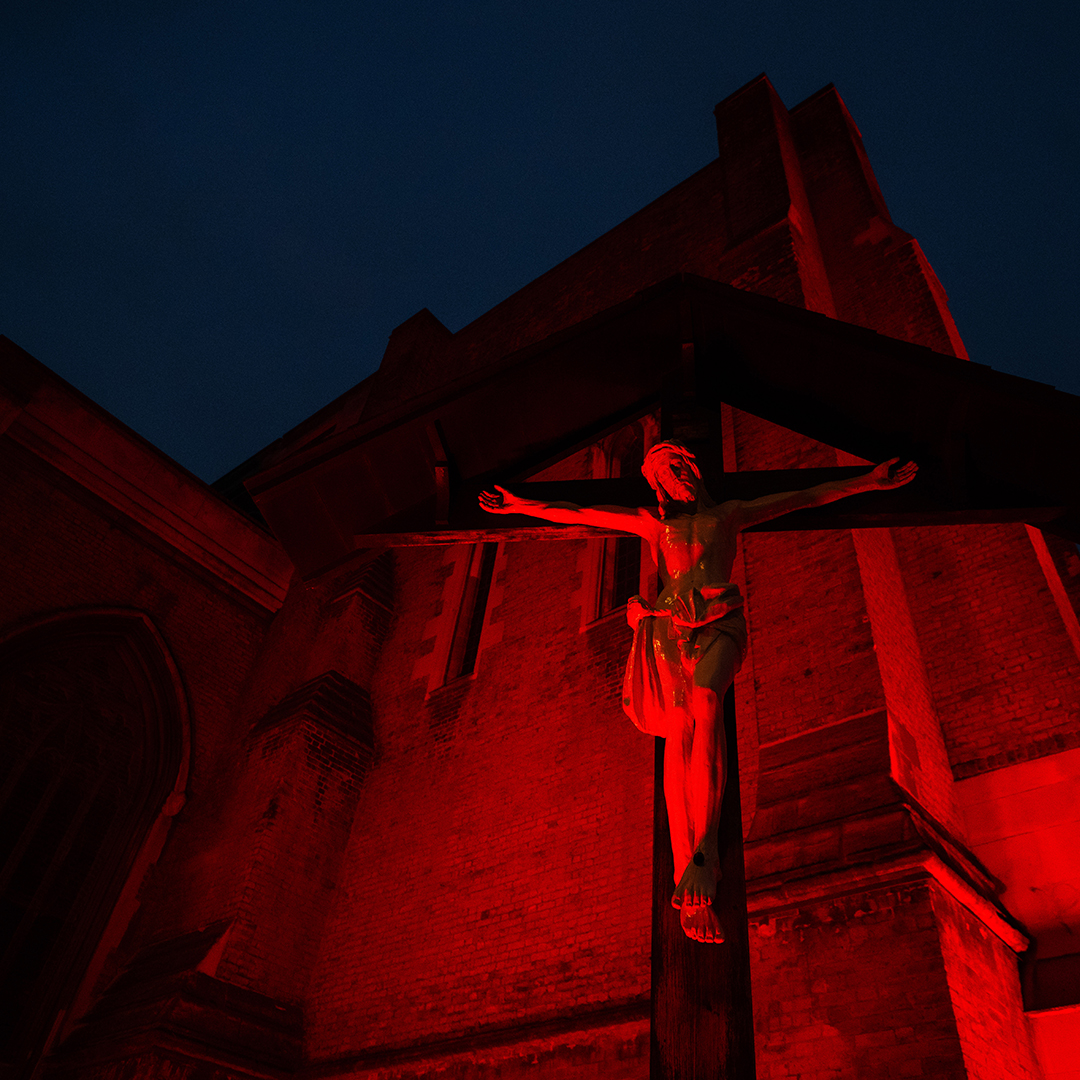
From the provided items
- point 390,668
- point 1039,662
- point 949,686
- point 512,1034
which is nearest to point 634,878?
point 512,1034

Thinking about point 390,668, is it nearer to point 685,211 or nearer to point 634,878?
point 634,878

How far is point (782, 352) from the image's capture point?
3.46 meters

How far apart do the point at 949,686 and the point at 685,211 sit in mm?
9722

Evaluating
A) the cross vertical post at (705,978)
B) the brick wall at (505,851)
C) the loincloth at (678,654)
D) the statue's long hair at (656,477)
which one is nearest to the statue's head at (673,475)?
the statue's long hair at (656,477)

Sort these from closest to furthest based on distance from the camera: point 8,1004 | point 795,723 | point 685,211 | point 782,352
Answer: point 782,352
point 795,723
point 8,1004
point 685,211

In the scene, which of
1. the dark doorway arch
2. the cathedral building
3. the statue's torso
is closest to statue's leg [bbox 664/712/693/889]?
the cathedral building

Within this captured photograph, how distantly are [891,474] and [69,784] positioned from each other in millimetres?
10267

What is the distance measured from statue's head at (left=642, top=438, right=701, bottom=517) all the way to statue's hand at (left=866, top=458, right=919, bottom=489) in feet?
1.96

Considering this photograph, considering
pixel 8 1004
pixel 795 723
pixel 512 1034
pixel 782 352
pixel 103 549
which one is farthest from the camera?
pixel 103 549

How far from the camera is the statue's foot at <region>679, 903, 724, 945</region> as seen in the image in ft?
7.37

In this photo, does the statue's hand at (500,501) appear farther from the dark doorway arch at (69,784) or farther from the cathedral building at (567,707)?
the dark doorway arch at (69,784)

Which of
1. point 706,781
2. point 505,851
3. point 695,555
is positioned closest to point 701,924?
point 706,781

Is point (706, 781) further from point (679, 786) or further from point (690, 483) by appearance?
point (690, 483)

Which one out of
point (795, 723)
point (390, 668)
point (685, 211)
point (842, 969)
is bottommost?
point (842, 969)
